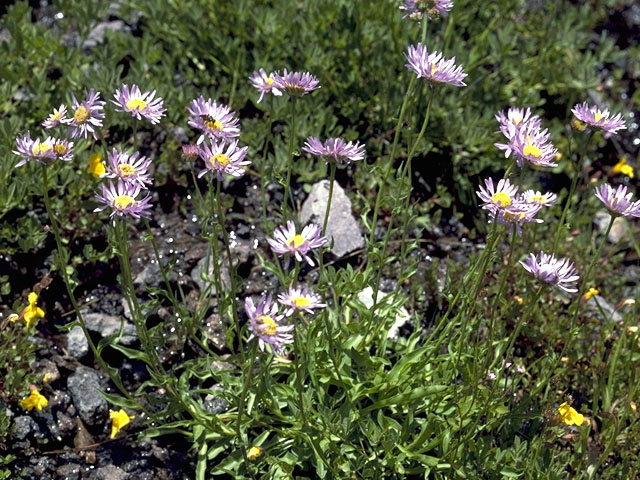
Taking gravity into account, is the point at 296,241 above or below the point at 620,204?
below

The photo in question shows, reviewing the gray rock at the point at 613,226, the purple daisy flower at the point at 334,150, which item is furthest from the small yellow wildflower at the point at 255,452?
the gray rock at the point at 613,226

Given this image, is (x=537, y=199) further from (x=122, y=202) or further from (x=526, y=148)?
(x=122, y=202)

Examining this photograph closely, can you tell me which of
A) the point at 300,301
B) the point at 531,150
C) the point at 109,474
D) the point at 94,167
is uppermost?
the point at 531,150

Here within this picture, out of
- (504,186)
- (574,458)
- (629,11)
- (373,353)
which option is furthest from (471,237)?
(629,11)

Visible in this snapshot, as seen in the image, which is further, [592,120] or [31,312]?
[31,312]

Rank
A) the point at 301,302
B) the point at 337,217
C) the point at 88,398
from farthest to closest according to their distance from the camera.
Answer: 1. the point at 337,217
2. the point at 88,398
3. the point at 301,302

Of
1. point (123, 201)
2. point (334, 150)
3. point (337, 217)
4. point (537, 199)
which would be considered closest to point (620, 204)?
point (537, 199)

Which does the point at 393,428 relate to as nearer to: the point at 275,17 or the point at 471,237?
the point at 471,237
